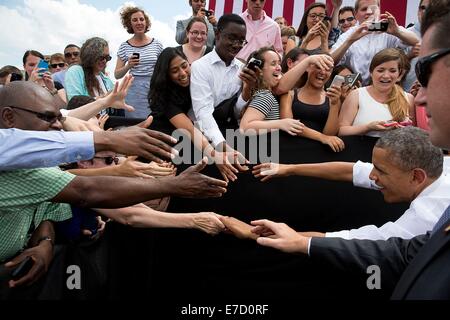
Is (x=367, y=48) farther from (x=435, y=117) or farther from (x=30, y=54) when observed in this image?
(x=30, y=54)

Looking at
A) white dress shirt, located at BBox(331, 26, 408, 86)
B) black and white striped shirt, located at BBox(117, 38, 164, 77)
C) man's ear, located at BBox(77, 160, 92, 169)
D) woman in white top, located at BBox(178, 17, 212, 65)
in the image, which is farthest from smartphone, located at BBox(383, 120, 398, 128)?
black and white striped shirt, located at BBox(117, 38, 164, 77)

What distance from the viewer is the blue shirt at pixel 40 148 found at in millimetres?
2223

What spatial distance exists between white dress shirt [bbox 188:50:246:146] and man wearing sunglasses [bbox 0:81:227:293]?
130 centimetres

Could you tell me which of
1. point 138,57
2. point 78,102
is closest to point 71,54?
point 138,57

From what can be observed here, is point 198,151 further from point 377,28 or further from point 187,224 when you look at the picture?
point 377,28

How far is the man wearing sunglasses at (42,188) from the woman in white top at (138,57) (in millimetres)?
2681

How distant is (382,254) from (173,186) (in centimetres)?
103

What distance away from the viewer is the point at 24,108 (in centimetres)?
260

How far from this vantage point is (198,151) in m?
3.77

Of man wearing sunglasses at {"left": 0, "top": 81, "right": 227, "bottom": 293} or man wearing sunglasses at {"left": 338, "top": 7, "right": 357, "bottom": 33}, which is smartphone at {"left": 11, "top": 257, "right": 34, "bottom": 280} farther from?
man wearing sunglasses at {"left": 338, "top": 7, "right": 357, "bottom": 33}

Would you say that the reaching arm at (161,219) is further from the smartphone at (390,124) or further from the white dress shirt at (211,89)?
the smartphone at (390,124)

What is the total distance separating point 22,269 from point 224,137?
6.00ft
